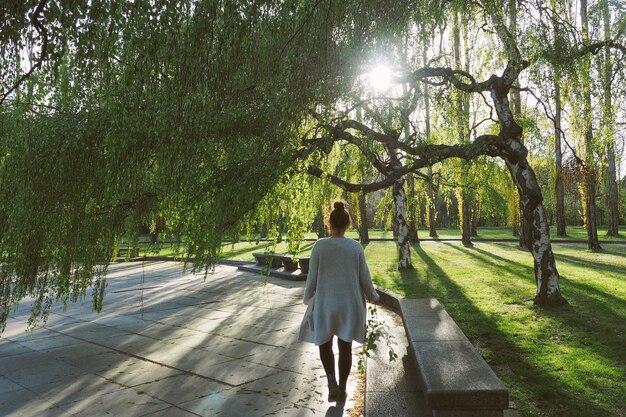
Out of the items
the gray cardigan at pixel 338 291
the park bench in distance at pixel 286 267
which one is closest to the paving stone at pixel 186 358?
the gray cardigan at pixel 338 291

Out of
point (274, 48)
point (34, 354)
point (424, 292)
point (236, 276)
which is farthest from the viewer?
point (236, 276)

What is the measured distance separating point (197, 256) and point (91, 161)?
1.51 metres

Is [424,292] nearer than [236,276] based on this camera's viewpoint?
Yes

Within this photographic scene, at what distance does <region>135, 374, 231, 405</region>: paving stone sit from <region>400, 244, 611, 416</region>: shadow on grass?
311 cm

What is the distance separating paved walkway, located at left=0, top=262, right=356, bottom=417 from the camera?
454 cm

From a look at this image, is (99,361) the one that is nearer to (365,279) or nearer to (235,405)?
(235,405)

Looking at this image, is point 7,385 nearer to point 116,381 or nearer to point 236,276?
point 116,381

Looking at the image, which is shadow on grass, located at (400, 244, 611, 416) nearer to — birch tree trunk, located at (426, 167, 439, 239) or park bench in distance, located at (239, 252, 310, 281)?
birch tree trunk, located at (426, 167, 439, 239)

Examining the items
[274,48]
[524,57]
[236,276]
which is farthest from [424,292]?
[274,48]

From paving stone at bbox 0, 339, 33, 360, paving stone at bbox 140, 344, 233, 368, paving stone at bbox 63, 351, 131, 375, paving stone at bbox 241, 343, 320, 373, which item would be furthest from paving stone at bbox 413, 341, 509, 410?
paving stone at bbox 0, 339, 33, 360

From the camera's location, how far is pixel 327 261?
429 cm

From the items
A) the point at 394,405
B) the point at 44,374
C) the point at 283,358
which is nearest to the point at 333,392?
the point at 394,405

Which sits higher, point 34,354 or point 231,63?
point 231,63

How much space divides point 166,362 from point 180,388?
3.67 feet
